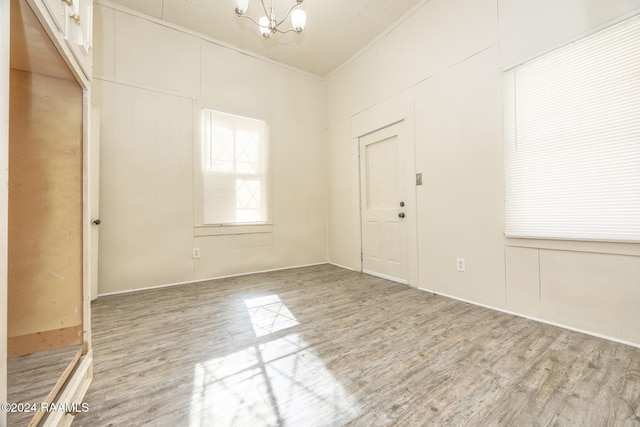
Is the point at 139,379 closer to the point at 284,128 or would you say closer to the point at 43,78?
the point at 43,78

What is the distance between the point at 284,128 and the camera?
13.1 feet

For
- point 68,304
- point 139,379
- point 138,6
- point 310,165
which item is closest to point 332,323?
point 139,379

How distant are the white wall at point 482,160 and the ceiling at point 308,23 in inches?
10.0

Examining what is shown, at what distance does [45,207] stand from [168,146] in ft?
6.90

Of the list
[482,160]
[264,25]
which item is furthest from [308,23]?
[482,160]

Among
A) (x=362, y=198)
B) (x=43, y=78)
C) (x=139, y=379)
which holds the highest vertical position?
(x=43, y=78)

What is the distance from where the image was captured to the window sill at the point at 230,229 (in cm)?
330

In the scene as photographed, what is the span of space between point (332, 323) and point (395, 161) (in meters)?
2.17

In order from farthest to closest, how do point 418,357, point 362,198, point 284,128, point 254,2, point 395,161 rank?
point 284,128, point 362,198, point 395,161, point 254,2, point 418,357

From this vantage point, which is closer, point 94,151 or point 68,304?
point 68,304

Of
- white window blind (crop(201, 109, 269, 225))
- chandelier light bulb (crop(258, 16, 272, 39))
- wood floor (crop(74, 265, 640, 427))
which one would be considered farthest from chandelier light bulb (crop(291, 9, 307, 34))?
wood floor (crop(74, 265, 640, 427))

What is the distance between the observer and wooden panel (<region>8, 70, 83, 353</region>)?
47.5 inches

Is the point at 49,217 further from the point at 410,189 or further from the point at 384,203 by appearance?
the point at 384,203

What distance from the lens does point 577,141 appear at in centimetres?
183
